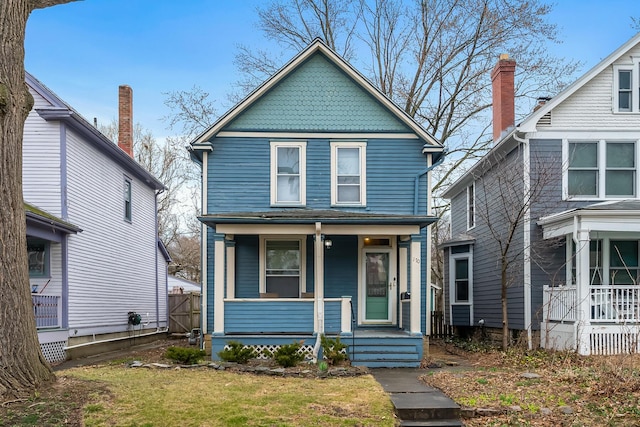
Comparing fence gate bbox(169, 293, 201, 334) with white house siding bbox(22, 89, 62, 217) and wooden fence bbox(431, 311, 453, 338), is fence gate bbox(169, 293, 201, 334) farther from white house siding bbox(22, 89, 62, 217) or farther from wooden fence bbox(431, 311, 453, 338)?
white house siding bbox(22, 89, 62, 217)

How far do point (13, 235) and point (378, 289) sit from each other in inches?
391

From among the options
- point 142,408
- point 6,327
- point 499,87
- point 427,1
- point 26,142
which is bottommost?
point 142,408

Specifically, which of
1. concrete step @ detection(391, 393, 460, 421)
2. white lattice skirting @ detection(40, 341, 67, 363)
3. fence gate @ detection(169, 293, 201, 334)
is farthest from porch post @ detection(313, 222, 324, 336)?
fence gate @ detection(169, 293, 201, 334)

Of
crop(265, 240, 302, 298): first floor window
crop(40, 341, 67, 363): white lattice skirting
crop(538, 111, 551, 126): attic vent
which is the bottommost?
crop(40, 341, 67, 363): white lattice skirting

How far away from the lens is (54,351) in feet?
46.5

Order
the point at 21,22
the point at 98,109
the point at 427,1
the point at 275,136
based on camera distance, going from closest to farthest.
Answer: the point at 21,22
the point at 275,136
the point at 427,1
the point at 98,109

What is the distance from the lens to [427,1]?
27000mm

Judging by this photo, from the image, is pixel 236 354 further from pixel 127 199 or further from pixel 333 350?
pixel 127 199

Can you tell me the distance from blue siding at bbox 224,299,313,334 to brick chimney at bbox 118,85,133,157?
9.68 meters

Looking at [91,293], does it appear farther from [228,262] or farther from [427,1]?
[427,1]

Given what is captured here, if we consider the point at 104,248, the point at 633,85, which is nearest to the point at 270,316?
the point at 104,248

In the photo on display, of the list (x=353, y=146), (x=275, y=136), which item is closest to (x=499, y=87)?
(x=353, y=146)

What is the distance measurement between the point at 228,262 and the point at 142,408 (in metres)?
6.82

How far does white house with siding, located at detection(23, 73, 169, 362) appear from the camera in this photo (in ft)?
47.3
